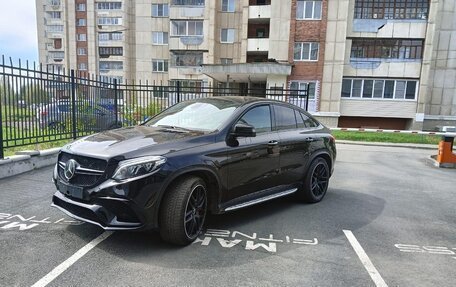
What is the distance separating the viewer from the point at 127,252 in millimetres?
3359

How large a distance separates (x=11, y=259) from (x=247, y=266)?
2.34m

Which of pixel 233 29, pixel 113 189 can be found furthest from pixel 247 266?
pixel 233 29

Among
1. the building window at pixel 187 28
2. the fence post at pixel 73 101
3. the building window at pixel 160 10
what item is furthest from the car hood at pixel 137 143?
the building window at pixel 160 10

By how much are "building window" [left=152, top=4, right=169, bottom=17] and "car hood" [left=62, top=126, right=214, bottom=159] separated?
3403 centimetres

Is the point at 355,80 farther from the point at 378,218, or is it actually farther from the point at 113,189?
the point at 113,189

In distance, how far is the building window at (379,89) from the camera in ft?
81.6

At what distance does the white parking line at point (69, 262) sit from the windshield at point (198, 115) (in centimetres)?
166

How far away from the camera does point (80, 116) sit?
8555 mm

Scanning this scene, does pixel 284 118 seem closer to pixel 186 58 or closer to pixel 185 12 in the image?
pixel 186 58

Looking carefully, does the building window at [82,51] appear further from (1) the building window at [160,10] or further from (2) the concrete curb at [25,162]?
(2) the concrete curb at [25,162]

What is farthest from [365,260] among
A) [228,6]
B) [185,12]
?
[228,6]

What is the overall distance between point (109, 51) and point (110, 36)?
2.41m

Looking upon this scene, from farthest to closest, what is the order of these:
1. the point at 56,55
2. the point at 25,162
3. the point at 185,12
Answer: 1. the point at 56,55
2. the point at 185,12
3. the point at 25,162

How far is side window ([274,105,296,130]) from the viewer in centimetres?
487
